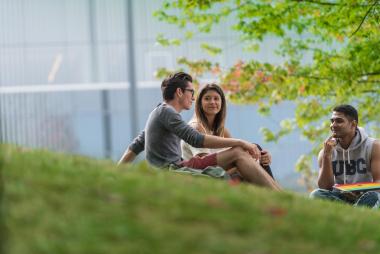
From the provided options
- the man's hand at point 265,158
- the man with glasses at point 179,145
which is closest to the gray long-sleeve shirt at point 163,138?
the man with glasses at point 179,145

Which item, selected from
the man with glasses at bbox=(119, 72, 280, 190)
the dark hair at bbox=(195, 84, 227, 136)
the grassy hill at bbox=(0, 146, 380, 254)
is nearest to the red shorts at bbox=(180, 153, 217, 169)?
the man with glasses at bbox=(119, 72, 280, 190)

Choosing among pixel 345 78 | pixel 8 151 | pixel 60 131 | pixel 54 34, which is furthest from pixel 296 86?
pixel 54 34

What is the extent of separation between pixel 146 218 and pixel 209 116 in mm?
5569

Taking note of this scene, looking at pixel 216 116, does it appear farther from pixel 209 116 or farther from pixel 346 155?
pixel 346 155

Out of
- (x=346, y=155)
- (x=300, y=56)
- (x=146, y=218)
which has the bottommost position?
(x=346, y=155)

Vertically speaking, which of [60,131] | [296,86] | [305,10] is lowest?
[60,131]

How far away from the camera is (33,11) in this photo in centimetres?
3600

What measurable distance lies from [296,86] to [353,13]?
3.94m

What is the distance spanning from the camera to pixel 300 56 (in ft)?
61.3

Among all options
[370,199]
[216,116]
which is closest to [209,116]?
[216,116]

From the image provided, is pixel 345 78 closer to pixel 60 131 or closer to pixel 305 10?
pixel 305 10

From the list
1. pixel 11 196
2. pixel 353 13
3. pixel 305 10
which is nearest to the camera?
pixel 11 196

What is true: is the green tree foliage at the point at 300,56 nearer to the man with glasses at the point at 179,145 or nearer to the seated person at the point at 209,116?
the seated person at the point at 209,116

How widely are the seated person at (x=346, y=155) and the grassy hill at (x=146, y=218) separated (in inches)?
171
